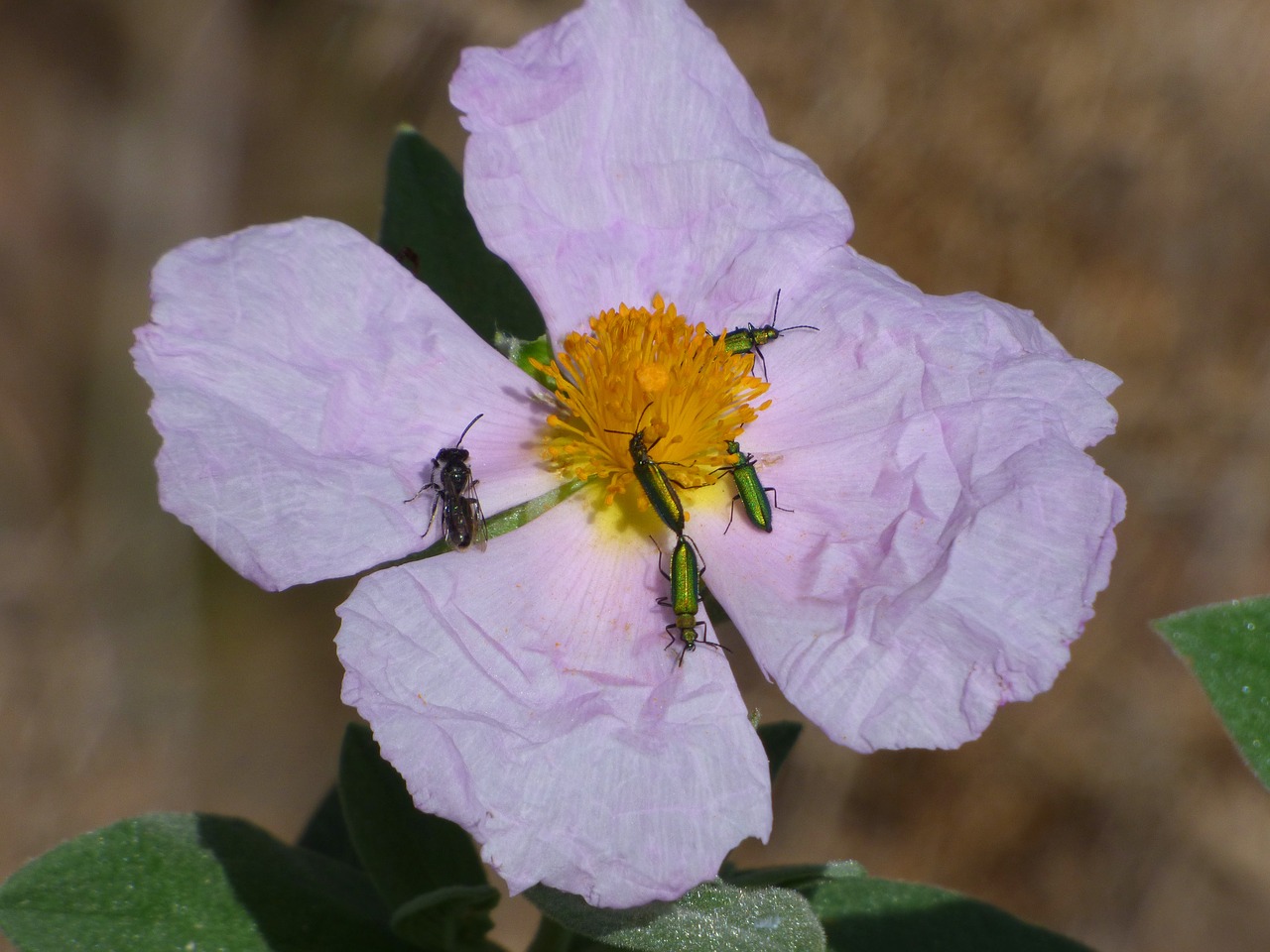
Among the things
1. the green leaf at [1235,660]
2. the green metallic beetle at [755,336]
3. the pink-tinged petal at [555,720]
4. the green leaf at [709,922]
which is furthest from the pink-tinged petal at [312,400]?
the green leaf at [1235,660]

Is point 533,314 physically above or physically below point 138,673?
above

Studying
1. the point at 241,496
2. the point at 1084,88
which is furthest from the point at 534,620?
the point at 1084,88

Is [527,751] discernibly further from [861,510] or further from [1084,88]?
[1084,88]

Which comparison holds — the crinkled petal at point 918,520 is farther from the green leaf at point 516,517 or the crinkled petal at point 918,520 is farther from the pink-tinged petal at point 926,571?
the green leaf at point 516,517

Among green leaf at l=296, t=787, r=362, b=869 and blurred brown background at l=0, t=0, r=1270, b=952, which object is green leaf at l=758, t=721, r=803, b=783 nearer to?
green leaf at l=296, t=787, r=362, b=869

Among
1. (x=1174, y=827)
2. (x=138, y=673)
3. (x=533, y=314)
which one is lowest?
(x=138, y=673)

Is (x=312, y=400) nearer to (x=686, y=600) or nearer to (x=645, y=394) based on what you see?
(x=645, y=394)

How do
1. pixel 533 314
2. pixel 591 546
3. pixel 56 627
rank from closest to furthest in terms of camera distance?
pixel 591 546
pixel 533 314
pixel 56 627

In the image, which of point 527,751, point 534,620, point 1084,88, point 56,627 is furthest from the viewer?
point 56,627
